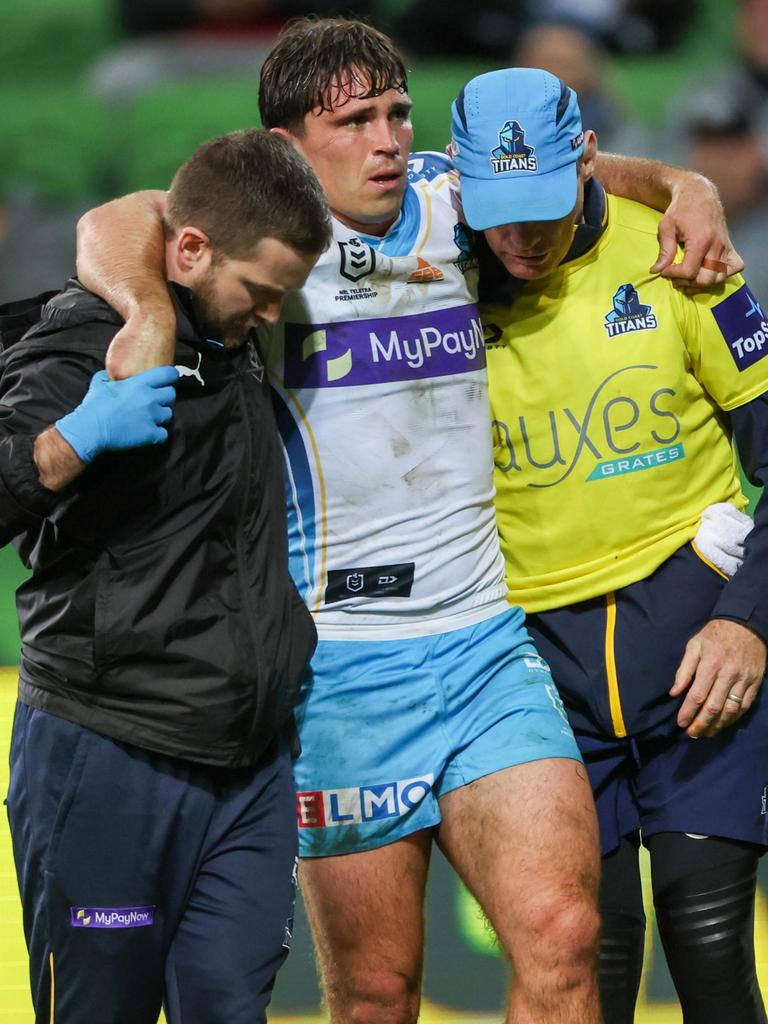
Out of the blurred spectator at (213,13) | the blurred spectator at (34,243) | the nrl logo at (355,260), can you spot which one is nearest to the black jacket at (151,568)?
the nrl logo at (355,260)

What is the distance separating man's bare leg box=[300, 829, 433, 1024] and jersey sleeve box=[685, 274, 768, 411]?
1.01m

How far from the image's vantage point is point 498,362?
2.90 meters

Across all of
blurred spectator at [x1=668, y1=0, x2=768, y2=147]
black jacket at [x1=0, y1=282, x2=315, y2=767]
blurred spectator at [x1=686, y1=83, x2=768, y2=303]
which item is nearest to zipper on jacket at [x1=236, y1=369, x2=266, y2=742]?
black jacket at [x1=0, y1=282, x2=315, y2=767]

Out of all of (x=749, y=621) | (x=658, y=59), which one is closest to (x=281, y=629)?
(x=749, y=621)

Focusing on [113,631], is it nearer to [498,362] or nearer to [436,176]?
[498,362]

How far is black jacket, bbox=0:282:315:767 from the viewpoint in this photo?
2.33 m

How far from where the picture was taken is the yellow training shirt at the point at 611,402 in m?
2.86

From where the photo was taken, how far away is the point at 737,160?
942 cm

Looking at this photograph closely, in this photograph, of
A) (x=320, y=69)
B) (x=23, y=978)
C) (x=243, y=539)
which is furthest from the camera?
(x=23, y=978)

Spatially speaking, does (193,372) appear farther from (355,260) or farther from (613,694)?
(613,694)

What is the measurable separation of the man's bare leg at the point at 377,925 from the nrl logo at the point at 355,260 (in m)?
1.03

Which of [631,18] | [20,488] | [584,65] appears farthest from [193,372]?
[631,18]

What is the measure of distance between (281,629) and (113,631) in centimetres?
29

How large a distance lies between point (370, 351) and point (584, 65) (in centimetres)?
762
